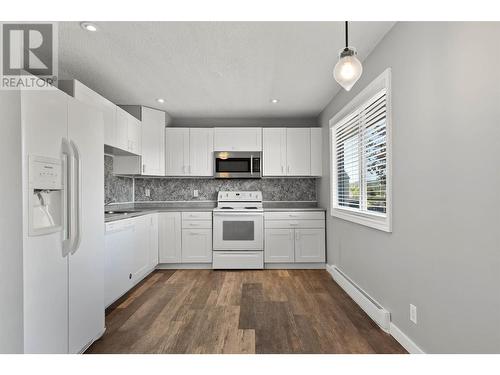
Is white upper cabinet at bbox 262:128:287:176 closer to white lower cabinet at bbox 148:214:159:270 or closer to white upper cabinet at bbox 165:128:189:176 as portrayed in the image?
white upper cabinet at bbox 165:128:189:176

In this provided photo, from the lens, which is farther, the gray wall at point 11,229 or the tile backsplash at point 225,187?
the tile backsplash at point 225,187

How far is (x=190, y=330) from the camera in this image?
2.28m

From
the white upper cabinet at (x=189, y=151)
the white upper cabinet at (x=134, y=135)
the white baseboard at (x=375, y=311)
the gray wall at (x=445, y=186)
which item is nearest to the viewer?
the gray wall at (x=445, y=186)

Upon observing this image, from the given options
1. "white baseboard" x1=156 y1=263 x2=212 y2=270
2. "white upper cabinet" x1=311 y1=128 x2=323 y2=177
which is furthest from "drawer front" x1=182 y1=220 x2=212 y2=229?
"white upper cabinet" x1=311 y1=128 x2=323 y2=177

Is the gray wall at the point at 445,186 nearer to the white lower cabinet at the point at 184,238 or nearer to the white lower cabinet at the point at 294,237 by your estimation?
the white lower cabinet at the point at 294,237

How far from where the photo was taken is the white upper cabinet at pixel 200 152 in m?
4.48

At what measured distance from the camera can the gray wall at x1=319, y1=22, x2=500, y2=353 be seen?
4.24ft

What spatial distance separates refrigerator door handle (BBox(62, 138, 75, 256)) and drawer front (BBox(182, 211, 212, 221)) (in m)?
2.43

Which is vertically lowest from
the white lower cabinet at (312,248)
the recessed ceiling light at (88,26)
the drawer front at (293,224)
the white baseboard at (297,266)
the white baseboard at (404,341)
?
the white baseboard at (297,266)

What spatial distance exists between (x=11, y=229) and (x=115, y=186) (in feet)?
9.06

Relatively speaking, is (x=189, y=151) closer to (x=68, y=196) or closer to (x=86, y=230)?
(x=86, y=230)

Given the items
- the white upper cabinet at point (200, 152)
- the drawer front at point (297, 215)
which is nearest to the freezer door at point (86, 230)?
the white upper cabinet at point (200, 152)

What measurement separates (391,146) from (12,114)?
242 centimetres

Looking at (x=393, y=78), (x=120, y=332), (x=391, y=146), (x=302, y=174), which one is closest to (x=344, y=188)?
(x=302, y=174)
